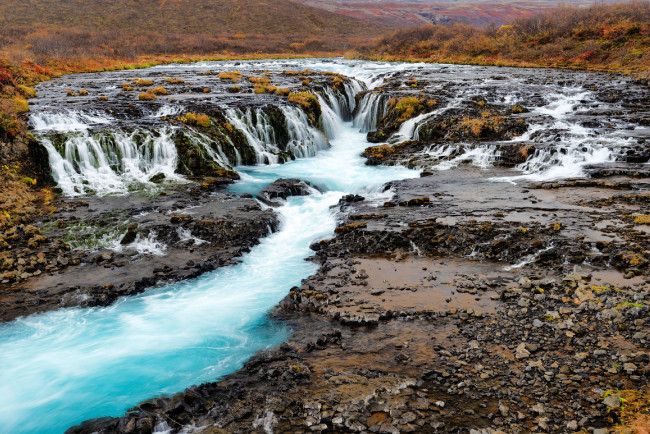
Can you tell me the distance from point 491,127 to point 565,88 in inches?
544

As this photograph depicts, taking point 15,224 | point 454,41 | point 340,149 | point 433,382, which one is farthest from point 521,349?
point 454,41

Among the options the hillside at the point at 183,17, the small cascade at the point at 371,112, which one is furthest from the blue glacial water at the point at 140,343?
the hillside at the point at 183,17

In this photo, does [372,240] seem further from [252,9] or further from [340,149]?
[252,9]

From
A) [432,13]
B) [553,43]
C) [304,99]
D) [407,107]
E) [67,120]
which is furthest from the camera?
[432,13]

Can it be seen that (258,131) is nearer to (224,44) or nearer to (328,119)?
(328,119)

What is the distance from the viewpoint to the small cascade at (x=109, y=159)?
19797 mm

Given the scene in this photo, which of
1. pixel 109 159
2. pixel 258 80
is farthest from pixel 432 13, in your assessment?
pixel 109 159

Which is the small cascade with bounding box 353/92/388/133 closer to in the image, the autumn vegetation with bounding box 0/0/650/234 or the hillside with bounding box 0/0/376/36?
the autumn vegetation with bounding box 0/0/650/234

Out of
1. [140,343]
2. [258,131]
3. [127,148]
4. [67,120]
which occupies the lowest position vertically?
[140,343]

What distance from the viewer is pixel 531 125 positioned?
2512 centimetres

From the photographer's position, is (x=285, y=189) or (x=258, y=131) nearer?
(x=285, y=189)

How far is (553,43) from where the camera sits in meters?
55.0

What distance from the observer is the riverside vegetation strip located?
22.4 ft

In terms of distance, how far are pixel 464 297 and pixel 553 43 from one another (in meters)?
58.3
